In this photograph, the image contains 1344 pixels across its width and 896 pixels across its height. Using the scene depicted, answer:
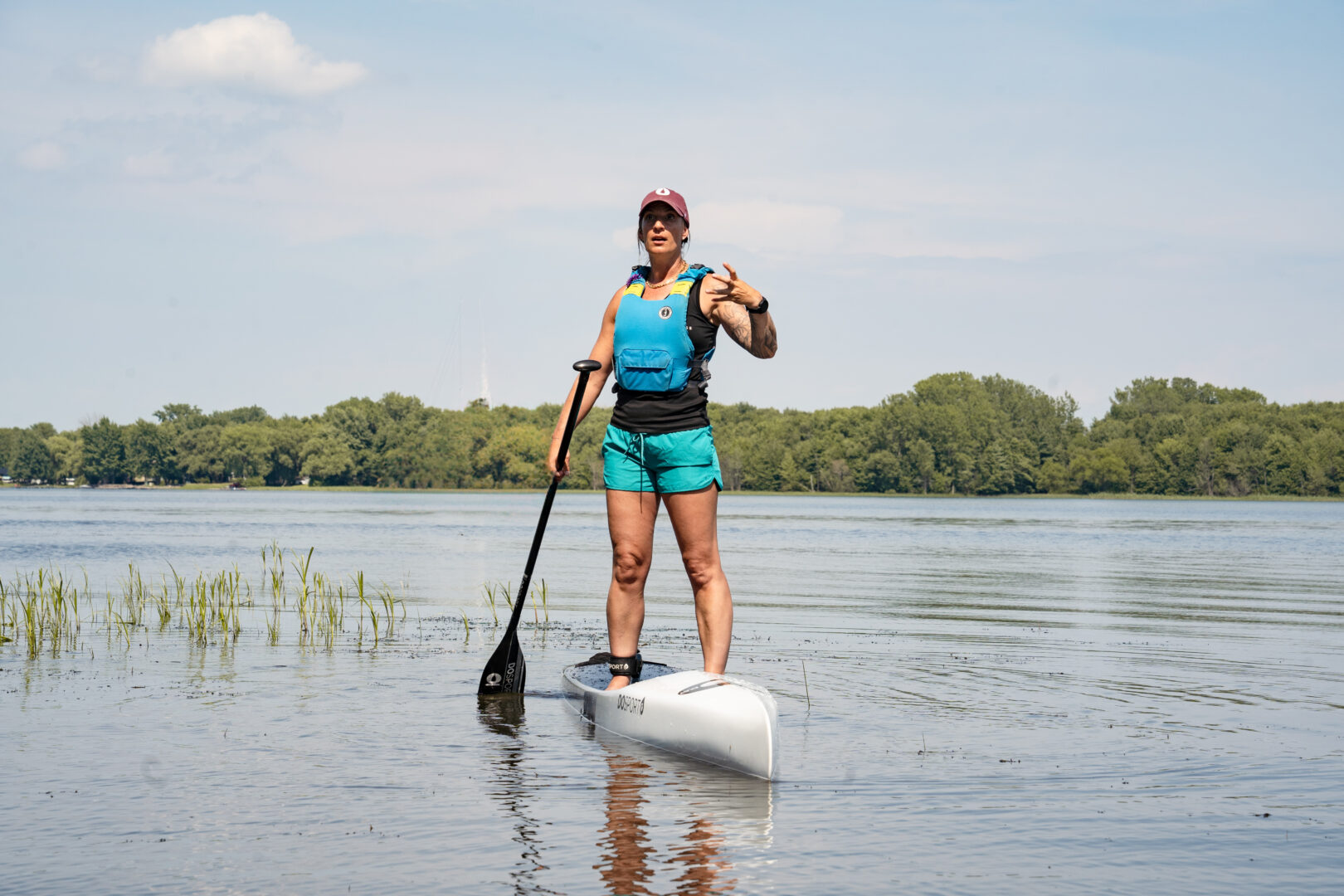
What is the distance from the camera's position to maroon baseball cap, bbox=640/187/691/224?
6.38 meters

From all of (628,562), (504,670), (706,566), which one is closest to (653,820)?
(706,566)

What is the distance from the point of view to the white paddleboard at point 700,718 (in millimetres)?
5344

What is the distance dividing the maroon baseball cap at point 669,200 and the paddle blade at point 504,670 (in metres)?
2.81

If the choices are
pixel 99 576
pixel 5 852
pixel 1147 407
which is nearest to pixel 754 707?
pixel 5 852

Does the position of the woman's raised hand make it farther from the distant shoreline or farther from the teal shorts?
the distant shoreline

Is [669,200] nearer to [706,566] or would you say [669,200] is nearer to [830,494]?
[706,566]

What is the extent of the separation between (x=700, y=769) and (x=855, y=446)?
129m

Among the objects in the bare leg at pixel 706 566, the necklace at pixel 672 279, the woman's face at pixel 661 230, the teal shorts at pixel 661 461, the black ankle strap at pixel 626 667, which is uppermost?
the woman's face at pixel 661 230

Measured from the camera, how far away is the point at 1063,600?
16.5 metres

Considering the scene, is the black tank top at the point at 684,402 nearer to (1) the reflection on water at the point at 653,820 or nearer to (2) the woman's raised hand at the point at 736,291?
(2) the woman's raised hand at the point at 736,291

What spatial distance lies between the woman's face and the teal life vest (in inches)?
6.6

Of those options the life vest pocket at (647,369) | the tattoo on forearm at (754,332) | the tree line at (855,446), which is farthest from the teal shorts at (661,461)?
the tree line at (855,446)

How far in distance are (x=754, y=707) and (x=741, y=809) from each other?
1.97ft

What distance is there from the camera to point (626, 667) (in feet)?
22.4
